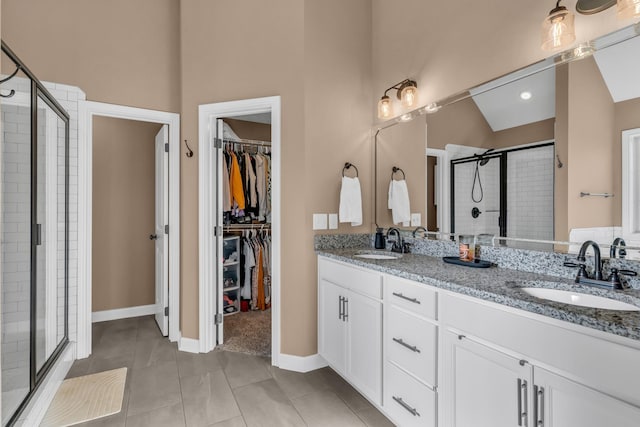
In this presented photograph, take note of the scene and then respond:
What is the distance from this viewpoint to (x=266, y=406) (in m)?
2.06

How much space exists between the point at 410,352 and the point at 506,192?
1.03 metres

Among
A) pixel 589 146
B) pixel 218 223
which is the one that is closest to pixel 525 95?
pixel 589 146

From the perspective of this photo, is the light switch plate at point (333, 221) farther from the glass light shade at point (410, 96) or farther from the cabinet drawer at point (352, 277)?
the glass light shade at point (410, 96)

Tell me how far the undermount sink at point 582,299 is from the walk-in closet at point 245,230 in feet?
9.34

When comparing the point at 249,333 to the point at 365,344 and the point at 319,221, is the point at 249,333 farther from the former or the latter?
the point at 365,344

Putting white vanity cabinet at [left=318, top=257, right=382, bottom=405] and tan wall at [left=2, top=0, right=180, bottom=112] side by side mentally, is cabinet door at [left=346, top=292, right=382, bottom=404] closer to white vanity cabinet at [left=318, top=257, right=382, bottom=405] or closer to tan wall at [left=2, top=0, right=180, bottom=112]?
white vanity cabinet at [left=318, top=257, right=382, bottom=405]

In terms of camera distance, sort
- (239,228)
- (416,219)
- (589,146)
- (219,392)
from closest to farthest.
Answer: (589,146) < (219,392) < (416,219) < (239,228)

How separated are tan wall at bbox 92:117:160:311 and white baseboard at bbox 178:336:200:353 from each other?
123 cm

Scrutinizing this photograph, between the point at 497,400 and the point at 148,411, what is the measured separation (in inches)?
77.1

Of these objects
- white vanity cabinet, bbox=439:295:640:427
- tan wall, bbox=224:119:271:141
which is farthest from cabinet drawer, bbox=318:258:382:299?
tan wall, bbox=224:119:271:141

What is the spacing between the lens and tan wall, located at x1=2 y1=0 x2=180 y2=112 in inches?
108

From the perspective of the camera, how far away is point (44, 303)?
2570 mm

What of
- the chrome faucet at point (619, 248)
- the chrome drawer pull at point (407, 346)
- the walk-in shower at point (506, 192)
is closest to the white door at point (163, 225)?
the chrome drawer pull at point (407, 346)

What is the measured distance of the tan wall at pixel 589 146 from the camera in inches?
55.5
